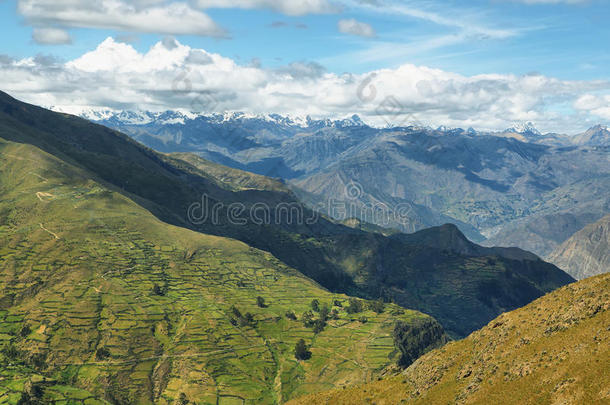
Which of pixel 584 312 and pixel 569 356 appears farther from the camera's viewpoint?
pixel 584 312

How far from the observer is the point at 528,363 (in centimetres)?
7412

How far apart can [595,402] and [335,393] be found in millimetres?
63976

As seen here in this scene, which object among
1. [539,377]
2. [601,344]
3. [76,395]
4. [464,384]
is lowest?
[76,395]

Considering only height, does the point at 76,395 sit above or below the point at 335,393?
below

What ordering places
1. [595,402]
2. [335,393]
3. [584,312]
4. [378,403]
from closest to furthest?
[595,402]
[584,312]
[378,403]
[335,393]

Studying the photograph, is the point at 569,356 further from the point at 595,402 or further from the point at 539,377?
the point at 595,402

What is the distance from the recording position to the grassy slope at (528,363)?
211 feet

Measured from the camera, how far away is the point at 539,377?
69312 mm

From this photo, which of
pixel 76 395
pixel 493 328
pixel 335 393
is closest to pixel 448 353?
pixel 493 328

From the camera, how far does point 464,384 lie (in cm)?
8250

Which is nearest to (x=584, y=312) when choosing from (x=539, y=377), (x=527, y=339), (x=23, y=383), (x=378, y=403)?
(x=527, y=339)

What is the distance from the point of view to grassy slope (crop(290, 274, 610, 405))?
64.4 metres

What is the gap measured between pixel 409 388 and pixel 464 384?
15.1 m

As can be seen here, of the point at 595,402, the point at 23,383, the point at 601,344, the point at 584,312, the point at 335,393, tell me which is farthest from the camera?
the point at 23,383
